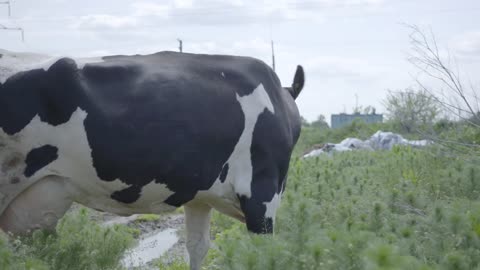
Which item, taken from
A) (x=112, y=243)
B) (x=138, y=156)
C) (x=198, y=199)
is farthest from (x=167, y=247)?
(x=138, y=156)

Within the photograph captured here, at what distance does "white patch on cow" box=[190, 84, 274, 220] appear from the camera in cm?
559

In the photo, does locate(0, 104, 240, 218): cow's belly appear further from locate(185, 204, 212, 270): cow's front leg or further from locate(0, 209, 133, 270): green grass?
locate(185, 204, 212, 270): cow's front leg

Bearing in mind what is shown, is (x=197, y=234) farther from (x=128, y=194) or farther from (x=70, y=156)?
(x=70, y=156)

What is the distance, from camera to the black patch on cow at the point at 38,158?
15.9ft

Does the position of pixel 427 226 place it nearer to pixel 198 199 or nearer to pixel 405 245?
pixel 405 245

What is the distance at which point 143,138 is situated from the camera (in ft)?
16.8

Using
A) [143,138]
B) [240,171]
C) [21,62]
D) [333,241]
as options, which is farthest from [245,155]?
[333,241]

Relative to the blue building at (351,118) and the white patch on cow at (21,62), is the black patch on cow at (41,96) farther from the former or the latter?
the blue building at (351,118)

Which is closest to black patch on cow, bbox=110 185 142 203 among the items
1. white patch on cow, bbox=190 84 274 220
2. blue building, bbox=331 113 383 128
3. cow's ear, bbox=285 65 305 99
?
white patch on cow, bbox=190 84 274 220

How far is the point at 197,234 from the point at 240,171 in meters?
0.85

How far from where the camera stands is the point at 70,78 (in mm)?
4977

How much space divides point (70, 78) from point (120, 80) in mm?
344

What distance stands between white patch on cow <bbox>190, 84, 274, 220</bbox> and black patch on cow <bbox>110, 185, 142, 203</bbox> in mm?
Result: 450

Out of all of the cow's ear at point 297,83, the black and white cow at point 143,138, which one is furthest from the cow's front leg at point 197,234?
the cow's ear at point 297,83
